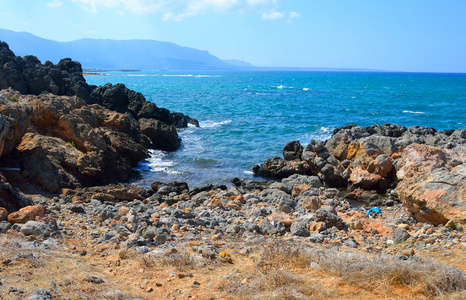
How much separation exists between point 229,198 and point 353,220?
14.0 ft

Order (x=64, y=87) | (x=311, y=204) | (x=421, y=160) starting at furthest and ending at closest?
(x=64, y=87) → (x=421, y=160) → (x=311, y=204)

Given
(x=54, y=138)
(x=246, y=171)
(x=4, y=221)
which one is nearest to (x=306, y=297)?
(x=4, y=221)

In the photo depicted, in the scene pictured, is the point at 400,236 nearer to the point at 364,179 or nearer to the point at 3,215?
the point at 364,179

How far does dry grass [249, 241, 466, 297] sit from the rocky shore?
0.06ft

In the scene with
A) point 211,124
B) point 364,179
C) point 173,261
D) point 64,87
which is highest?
point 64,87

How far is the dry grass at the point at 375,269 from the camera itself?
4.73m

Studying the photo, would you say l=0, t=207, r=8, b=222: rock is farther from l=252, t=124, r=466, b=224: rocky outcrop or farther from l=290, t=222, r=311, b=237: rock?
l=252, t=124, r=466, b=224: rocky outcrop

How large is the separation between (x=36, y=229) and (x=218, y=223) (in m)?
3.84

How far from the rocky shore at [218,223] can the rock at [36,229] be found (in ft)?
0.06

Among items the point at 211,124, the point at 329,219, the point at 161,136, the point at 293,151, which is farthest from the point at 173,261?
the point at 211,124

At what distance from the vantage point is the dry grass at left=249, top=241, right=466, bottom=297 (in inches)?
186

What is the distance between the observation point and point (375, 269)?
16.8 feet

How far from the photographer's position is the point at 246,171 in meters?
19.5

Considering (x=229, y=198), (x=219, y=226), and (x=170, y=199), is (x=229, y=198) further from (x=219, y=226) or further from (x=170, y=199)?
(x=219, y=226)
